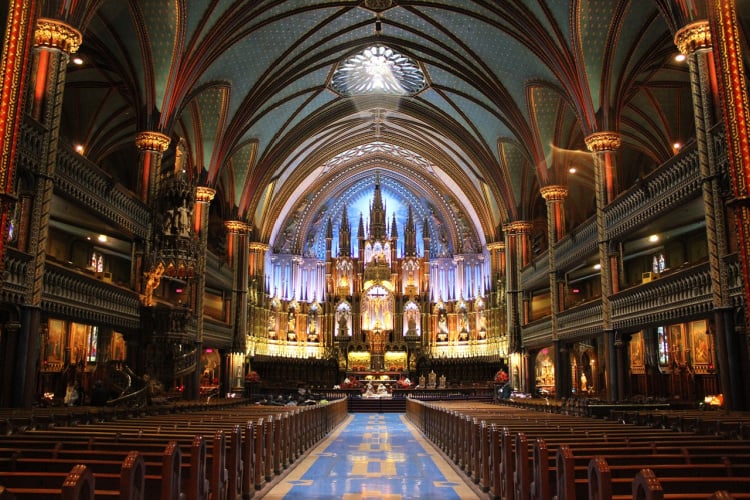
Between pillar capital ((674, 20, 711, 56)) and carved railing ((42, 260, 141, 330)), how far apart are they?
14.8 m

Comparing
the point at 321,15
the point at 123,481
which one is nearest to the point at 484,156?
the point at 321,15

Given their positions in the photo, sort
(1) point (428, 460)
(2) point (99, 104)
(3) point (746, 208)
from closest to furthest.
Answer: (3) point (746, 208), (1) point (428, 460), (2) point (99, 104)

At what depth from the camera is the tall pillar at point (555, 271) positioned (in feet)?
78.0

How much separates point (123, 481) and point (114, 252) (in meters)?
25.6

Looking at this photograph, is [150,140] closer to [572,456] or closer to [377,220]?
[572,456]

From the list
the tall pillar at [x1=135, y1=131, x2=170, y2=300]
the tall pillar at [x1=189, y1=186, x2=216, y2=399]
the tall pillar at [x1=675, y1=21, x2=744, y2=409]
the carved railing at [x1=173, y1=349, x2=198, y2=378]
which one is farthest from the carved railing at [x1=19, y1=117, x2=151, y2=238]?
the tall pillar at [x1=675, y1=21, x2=744, y2=409]

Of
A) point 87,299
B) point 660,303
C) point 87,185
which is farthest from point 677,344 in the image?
point 87,185

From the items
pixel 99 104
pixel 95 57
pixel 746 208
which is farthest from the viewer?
pixel 99 104

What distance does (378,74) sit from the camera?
→ 102ft

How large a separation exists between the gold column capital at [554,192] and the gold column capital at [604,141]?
5334 millimetres

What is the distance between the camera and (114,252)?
27625mm

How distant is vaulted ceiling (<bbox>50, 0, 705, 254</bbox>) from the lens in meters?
19.9

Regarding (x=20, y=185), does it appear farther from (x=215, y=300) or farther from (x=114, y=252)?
(x=215, y=300)

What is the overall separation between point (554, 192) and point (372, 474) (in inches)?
724
